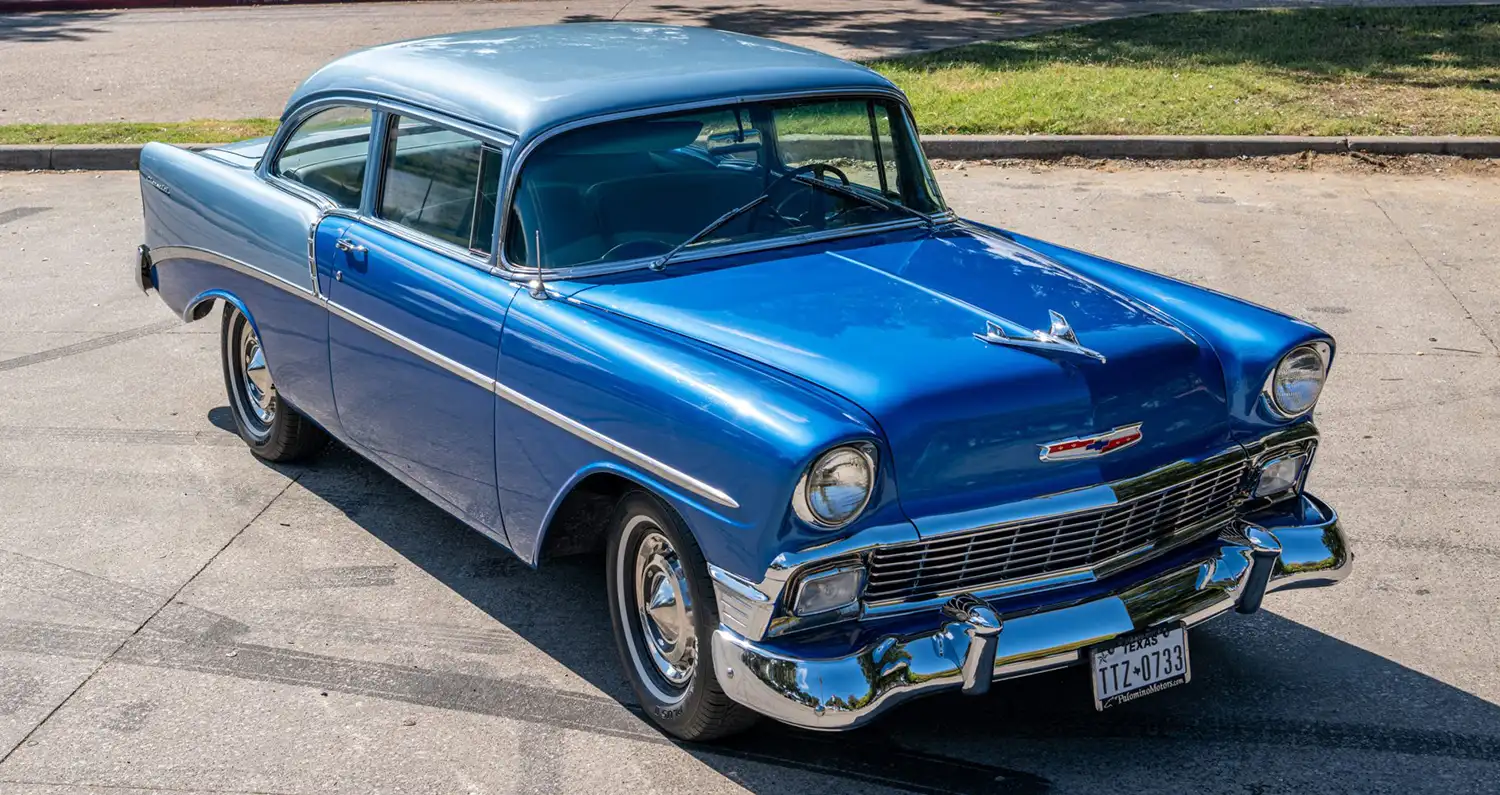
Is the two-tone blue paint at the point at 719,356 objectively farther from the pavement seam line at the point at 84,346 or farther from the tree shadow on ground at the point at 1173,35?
the tree shadow on ground at the point at 1173,35

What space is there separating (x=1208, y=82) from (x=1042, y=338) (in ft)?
29.0

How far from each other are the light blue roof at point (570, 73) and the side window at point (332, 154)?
10 centimetres

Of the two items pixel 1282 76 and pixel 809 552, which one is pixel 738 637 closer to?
pixel 809 552

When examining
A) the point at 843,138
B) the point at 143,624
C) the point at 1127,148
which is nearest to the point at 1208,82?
the point at 1127,148

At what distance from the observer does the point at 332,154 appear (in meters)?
5.37

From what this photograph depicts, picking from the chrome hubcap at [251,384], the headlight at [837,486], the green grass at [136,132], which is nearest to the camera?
the headlight at [837,486]

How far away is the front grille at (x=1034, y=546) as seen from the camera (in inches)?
141

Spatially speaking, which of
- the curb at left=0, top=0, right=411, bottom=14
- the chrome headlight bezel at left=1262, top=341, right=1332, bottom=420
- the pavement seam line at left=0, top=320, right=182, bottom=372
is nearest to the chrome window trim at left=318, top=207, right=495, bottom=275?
the chrome headlight bezel at left=1262, top=341, right=1332, bottom=420

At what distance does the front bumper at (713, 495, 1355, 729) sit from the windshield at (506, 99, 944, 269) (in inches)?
52.2

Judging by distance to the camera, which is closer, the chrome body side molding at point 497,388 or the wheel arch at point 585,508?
the chrome body side molding at point 497,388

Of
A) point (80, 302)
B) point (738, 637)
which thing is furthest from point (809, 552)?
point (80, 302)

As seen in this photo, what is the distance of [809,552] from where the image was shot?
136 inches

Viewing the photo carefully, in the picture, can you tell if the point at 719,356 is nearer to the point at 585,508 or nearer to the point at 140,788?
the point at 585,508

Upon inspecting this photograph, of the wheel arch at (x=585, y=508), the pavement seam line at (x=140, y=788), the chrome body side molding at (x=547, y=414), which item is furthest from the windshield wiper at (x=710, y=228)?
the pavement seam line at (x=140, y=788)
